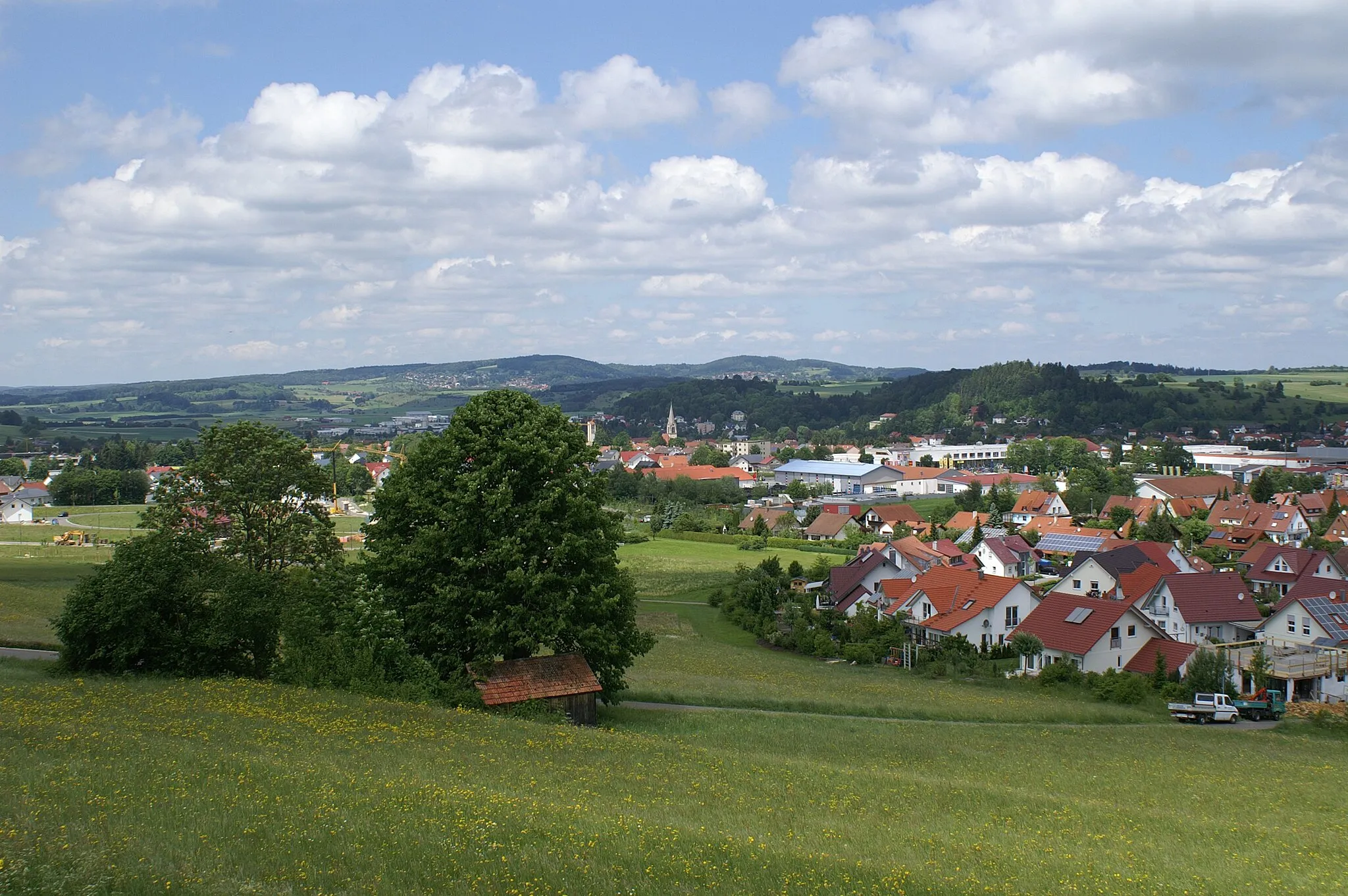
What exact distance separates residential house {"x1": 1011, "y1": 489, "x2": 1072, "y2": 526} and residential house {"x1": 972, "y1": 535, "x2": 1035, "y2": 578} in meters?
25.1

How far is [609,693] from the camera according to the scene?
24.7 metres

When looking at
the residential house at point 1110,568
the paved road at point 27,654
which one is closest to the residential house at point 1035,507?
the residential house at point 1110,568

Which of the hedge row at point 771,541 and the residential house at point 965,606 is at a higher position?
the residential house at point 965,606

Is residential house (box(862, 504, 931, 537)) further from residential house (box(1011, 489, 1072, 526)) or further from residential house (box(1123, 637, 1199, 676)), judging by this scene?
residential house (box(1123, 637, 1199, 676))

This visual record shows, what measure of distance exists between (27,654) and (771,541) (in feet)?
211

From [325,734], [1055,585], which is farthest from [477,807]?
[1055,585]

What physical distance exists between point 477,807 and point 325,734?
587 centimetres

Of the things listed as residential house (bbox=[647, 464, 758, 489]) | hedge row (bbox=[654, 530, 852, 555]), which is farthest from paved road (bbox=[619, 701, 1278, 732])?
residential house (bbox=[647, 464, 758, 489])

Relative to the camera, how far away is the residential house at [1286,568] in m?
51.7

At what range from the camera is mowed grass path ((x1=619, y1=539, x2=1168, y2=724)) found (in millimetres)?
28766

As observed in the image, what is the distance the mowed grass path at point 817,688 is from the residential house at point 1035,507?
5574 cm

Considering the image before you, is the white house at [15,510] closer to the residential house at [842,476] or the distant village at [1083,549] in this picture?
the distant village at [1083,549]

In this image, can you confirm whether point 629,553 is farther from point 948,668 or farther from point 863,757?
point 863,757

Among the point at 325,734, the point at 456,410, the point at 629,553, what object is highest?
the point at 456,410
